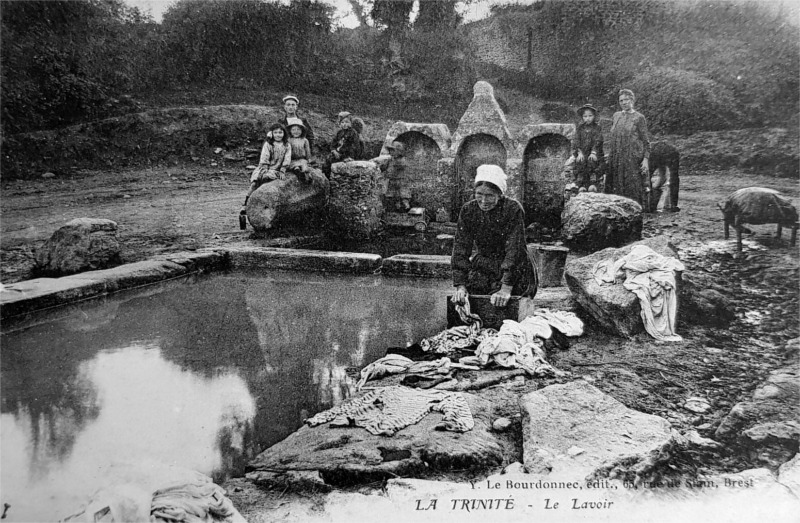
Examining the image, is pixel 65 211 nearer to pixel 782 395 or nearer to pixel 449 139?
pixel 449 139

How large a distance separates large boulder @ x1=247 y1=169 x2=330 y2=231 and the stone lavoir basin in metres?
2.00

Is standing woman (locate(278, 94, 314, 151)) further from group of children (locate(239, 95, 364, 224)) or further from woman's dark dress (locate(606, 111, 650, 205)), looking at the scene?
woman's dark dress (locate(606, 111, 650, 205))

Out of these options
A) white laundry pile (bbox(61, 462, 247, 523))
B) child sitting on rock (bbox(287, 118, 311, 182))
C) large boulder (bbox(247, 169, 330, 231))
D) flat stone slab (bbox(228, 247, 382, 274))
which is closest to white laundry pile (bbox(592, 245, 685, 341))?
flat stone slab (bbox(228, 247, 382, 274))

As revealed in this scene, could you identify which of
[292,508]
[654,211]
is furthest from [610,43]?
[292,508]

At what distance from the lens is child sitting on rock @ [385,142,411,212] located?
8.31 m

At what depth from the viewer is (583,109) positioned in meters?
6.91

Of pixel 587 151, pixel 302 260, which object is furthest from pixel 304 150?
pixel 587 151

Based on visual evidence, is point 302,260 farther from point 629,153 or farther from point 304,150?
point 629,153

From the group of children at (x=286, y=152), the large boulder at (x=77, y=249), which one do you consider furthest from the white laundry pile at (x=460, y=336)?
the group of children at (x=286, y=152)

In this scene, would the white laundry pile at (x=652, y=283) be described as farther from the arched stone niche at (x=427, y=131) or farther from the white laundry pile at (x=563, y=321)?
the arched stone niche at (x=427, y=131)

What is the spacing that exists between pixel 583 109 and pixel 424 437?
5865 millimetres

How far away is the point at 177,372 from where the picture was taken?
10.2 ft

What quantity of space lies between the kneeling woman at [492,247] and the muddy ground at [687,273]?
64cm

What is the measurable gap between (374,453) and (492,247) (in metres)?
2.13
